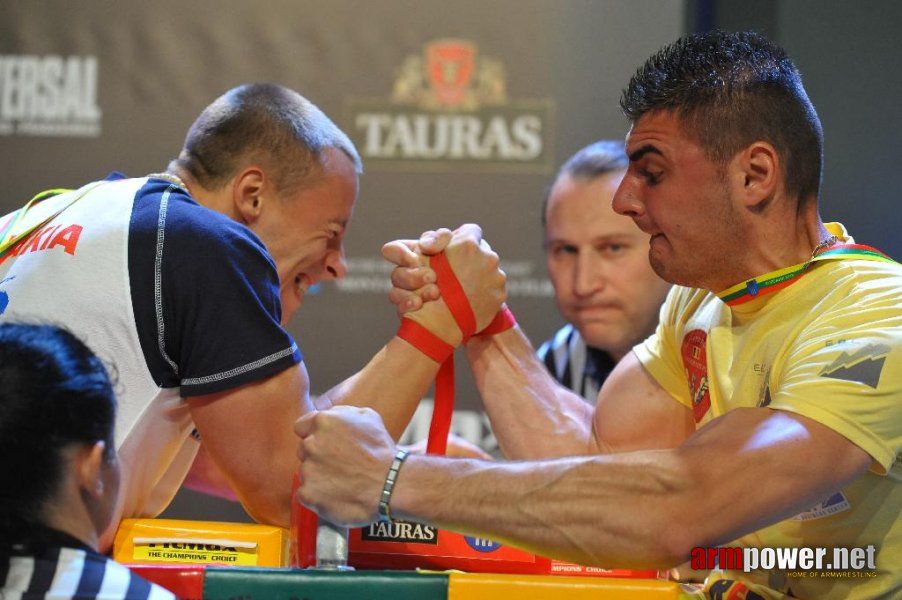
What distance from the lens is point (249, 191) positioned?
215 centimetres

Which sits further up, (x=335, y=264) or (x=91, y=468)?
(x=335, y=264)

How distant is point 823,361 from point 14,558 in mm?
1070

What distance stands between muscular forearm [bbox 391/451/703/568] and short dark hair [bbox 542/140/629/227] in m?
1.71

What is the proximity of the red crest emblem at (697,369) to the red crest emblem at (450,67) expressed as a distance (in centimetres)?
168

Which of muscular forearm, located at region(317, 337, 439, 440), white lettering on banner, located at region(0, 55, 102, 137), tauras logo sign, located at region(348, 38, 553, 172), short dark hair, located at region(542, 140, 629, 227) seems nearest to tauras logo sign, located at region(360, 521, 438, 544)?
muscular forearm, located at region(317, 337, 439, 440)

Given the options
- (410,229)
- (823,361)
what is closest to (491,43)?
(410,229)

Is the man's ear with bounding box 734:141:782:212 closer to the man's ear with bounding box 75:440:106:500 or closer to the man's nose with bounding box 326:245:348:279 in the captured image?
the man's nose with bounding box 326:245:348:279

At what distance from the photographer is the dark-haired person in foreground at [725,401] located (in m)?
1.39

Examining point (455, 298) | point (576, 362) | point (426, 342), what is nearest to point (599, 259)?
point (576, 362)

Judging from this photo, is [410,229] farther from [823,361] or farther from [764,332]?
[823,361]

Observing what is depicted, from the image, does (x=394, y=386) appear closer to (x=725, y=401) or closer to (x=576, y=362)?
(x=725, y=401)

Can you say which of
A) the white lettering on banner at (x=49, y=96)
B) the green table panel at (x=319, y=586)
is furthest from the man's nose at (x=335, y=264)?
the white lettering on banner at (x=49, y=96)

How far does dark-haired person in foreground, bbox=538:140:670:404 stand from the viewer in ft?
9.82

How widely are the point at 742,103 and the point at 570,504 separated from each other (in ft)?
2.45
